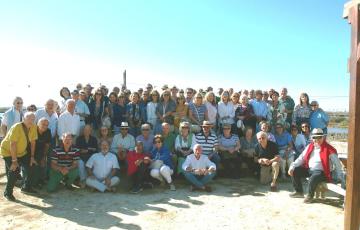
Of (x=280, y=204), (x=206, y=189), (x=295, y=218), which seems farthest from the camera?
(x=206, y=189)

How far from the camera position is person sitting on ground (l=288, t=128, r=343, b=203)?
7488 mm

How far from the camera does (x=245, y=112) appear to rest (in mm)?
10219

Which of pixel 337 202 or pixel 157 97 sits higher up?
pixel 157 97

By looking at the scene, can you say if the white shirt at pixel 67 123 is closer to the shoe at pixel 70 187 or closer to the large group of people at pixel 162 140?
the large group of people at pixel 162 140

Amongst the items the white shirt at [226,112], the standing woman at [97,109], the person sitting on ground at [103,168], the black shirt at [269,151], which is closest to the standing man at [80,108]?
the standing woman at [97,109]

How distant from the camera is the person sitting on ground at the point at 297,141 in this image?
9972 millimetres

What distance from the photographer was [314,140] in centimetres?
777

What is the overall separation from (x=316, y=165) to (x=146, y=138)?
4024mm

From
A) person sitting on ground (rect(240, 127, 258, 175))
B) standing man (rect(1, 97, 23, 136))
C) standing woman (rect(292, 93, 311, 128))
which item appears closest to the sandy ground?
person sitting on ground (rect(240, 127, 258, 175))

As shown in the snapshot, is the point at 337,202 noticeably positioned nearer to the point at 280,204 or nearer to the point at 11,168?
the point at 280,204

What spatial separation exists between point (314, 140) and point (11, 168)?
242 inches

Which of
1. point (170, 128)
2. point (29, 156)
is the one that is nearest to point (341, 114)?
point (170, 128)

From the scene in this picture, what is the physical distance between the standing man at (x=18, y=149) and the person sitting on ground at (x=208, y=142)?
387cm

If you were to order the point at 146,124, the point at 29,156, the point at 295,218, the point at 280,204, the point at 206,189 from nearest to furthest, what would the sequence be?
the point at 295,218
the point at 280,204
the point at 29,156
the point at 206,189
the point at 146,124
